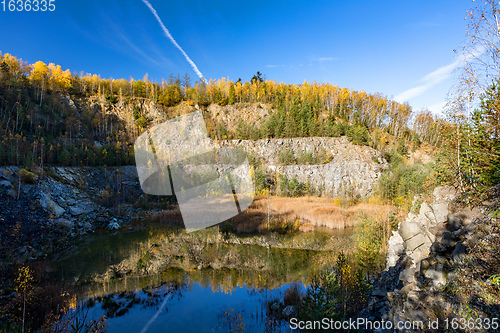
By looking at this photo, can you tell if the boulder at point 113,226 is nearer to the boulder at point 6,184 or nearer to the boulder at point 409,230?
the boulder at point 6,184

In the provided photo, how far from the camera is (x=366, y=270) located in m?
9.88

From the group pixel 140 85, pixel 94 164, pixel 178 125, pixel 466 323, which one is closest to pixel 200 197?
pixel 94 164

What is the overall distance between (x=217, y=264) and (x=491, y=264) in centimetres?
1235

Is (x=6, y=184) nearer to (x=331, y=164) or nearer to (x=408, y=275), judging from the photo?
(x=408, y=275)

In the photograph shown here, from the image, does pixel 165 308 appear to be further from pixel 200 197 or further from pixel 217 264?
pixel 200 197

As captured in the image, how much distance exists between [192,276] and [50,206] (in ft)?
55.3

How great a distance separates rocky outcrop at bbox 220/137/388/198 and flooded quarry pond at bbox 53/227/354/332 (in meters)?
21.2

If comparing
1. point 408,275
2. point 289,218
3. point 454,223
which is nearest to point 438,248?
point 454,223

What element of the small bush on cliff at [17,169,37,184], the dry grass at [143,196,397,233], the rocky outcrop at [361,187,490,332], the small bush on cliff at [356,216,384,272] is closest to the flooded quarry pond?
the small bush on cliff at [356,216,384,272]

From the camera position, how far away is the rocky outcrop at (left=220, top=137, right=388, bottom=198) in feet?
127

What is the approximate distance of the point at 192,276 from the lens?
1202 cm

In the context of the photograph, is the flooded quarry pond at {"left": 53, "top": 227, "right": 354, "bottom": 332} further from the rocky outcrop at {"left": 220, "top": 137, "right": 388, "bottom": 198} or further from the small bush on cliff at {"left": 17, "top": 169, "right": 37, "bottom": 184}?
the rocky outcrop at {"left": 220, "top": 137, "right": 388, "bottom": 198}

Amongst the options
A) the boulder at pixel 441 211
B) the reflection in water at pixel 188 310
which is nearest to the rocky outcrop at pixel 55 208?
the reflection in water at pixel 188 310

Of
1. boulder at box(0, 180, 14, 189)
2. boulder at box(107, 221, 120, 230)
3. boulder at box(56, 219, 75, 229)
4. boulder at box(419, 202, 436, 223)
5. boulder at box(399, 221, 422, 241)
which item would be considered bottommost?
boulder at box(107, 221, 120, 230)
